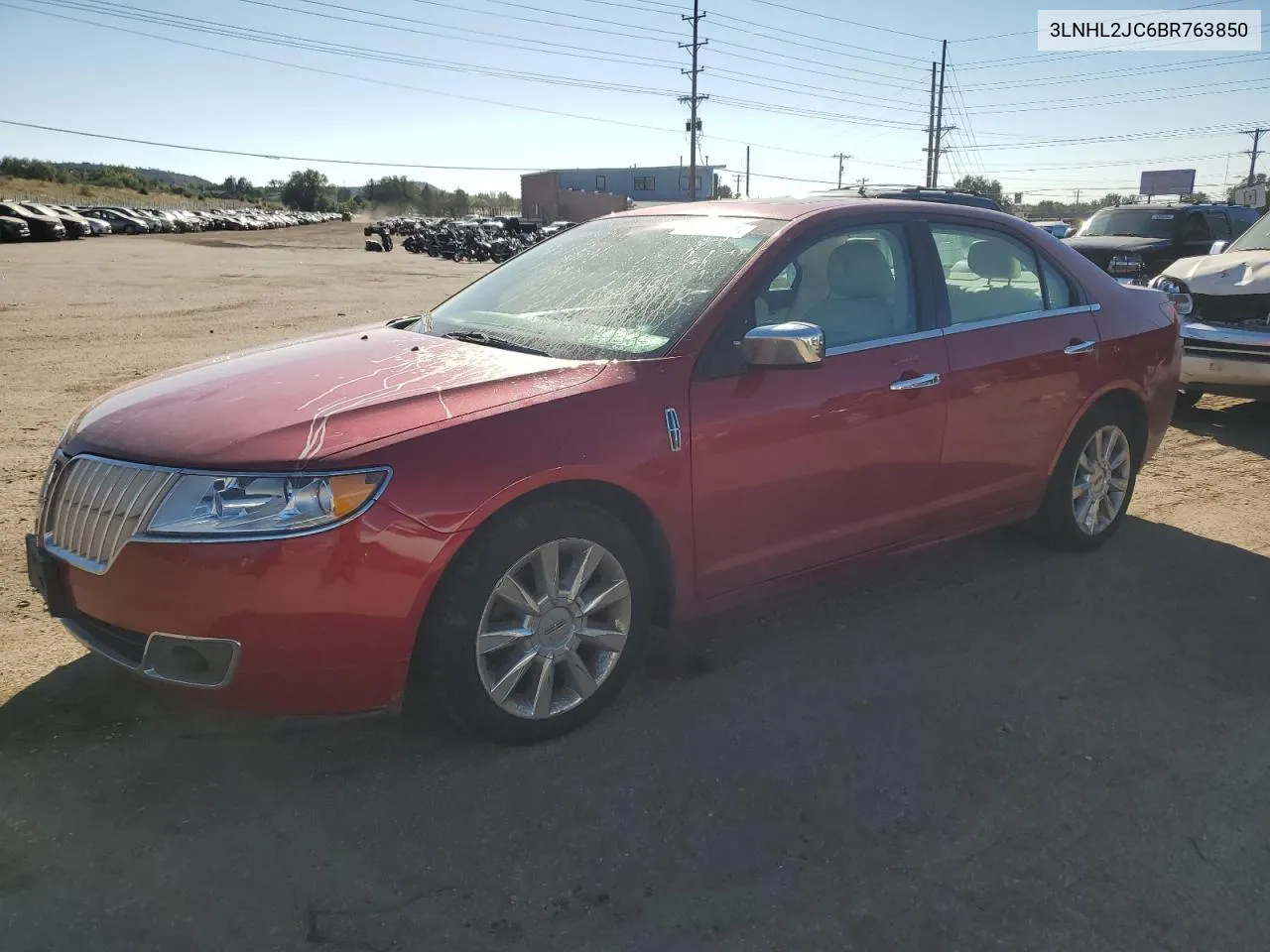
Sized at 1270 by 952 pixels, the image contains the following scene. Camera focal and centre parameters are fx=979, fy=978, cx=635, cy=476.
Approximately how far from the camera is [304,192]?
133 meters

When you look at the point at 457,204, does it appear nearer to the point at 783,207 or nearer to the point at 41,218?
the point at 41,218

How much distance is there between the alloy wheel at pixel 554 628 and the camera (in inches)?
116

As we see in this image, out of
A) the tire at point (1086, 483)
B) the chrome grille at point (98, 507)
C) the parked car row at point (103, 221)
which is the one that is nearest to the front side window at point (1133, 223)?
the tire at point (1086, 483)

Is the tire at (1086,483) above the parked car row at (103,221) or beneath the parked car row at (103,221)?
beneath

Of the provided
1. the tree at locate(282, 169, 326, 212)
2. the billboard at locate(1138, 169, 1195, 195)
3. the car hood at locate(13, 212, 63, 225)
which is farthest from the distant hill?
the billboard at locate(1138, 169, 1195, 195)

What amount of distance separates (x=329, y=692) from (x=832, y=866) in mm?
1432

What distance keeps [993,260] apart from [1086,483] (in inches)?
48.9

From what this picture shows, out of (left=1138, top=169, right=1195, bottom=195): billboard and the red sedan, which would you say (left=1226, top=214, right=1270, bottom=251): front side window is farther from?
(left=1138, top=169, right=1195, bottom=195): billboard

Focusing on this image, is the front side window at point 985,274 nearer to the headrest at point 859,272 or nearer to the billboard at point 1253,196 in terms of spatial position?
the headrest at point 859,272

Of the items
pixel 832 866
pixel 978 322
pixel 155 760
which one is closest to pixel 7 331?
pixel 155 760

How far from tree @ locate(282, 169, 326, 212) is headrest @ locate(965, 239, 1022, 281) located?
140 m

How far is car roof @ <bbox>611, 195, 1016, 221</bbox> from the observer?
3.88m

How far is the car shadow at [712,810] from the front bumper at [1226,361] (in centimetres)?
407

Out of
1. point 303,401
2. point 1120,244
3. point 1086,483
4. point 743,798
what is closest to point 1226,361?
point 1086,483
